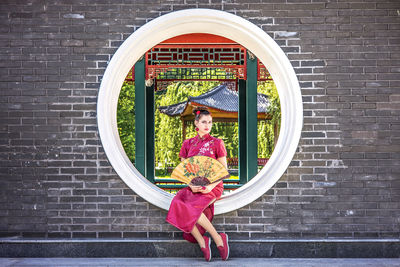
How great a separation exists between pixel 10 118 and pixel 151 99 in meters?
3.19

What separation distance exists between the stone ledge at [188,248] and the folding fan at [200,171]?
66 cm

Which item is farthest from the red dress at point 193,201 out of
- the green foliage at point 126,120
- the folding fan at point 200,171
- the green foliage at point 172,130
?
the green foliage at point 126,120

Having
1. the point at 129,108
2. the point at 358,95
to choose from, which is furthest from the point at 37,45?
the point at 129,108

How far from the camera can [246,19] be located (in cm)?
386

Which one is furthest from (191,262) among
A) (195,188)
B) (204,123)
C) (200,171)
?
(204,123)

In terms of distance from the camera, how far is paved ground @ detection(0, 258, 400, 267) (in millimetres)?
3537

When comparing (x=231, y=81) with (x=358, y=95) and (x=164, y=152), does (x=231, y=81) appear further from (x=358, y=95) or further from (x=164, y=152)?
(x=164, y=152)

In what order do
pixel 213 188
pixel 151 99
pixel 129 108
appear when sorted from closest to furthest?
pixel 213 188 < pixel 151 99 < pixel 129 108

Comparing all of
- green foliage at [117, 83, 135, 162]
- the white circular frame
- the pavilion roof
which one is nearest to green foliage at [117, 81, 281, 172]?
green foliage at [117, 83, 135, 162]

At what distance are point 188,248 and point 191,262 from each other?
0.66ft

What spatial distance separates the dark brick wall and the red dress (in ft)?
1.10

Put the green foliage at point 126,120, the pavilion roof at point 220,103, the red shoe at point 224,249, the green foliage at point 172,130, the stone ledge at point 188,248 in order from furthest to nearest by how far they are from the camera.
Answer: the green foliage at point 126,120, the green foliage at point 172,130, the pavilion roof at point 220,103, the stone ledge at point 188,248, the red shoe at point 224,249

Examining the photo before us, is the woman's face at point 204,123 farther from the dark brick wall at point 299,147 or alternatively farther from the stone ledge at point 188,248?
the stone ledge at point 188,248

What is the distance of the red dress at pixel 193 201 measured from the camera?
3467 millimetres
